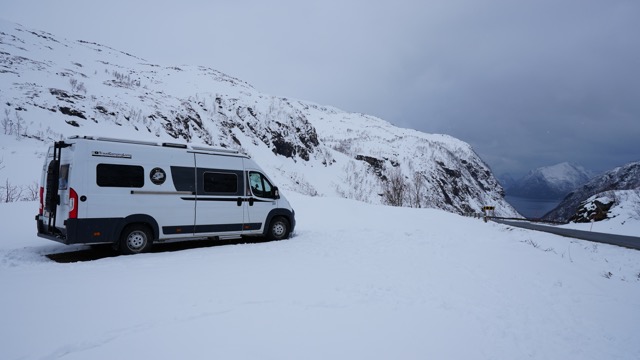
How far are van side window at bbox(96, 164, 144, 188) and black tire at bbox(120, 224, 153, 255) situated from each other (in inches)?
41.9

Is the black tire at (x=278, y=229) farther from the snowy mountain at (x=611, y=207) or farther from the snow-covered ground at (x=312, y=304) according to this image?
the snowy mountain at (x=611, y=207)

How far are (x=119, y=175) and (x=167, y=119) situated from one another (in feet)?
98.1

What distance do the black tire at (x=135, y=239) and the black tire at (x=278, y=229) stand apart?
3.54 m

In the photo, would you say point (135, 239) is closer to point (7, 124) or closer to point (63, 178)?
point (63, 178)

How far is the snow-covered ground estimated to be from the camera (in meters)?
3.96

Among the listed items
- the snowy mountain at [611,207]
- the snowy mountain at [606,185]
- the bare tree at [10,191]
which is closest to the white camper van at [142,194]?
the bare tree at [10,191]

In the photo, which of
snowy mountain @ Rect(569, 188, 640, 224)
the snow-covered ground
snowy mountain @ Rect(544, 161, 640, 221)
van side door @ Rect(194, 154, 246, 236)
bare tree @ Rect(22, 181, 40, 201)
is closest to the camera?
the snow-covered ground

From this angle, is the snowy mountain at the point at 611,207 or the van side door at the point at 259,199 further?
the snowy mountain at the point at 611,207

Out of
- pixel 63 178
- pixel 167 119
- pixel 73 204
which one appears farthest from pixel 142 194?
pixel 167 119

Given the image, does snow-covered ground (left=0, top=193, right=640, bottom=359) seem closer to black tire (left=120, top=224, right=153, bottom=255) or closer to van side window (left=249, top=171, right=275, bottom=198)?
black tire (left=120, top=224, right=153, bottom=255)

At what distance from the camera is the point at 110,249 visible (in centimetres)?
895

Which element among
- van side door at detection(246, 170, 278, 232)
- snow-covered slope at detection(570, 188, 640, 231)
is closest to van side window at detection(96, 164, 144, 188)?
van side door at detection(246, 170, 278, 232)

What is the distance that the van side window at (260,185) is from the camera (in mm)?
10453

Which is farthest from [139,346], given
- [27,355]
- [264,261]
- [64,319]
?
[264,261]
